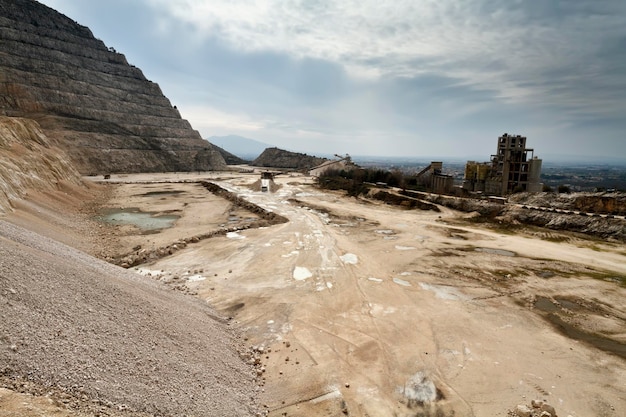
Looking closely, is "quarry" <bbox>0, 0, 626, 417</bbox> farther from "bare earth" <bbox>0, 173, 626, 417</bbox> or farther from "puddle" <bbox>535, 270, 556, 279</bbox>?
"puddle" <bbox>535, 270, 556, 279</bbox>

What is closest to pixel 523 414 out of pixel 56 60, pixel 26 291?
pixel 26 291

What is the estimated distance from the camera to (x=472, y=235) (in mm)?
25234

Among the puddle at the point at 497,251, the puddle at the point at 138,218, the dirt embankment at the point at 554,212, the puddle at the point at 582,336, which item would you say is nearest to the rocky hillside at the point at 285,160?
the dirt embankment at the point at 554,212

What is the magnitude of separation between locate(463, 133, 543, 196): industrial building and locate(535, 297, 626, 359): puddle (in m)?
36.7

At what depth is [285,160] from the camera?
108 metres

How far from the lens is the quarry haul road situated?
8.33m

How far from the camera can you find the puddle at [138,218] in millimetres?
25272

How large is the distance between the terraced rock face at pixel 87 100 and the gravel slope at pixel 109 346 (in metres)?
62.6

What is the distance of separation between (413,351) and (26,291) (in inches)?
395

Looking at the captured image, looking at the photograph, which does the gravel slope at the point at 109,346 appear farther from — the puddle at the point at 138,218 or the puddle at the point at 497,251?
the puddle at the point at 497,251

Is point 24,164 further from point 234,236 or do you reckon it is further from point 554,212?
point 554,212

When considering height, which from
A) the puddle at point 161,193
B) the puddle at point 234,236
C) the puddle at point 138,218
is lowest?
the puddle at point 234,236

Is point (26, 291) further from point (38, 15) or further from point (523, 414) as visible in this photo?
point (38, 15)

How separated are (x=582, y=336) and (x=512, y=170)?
1577 inches
